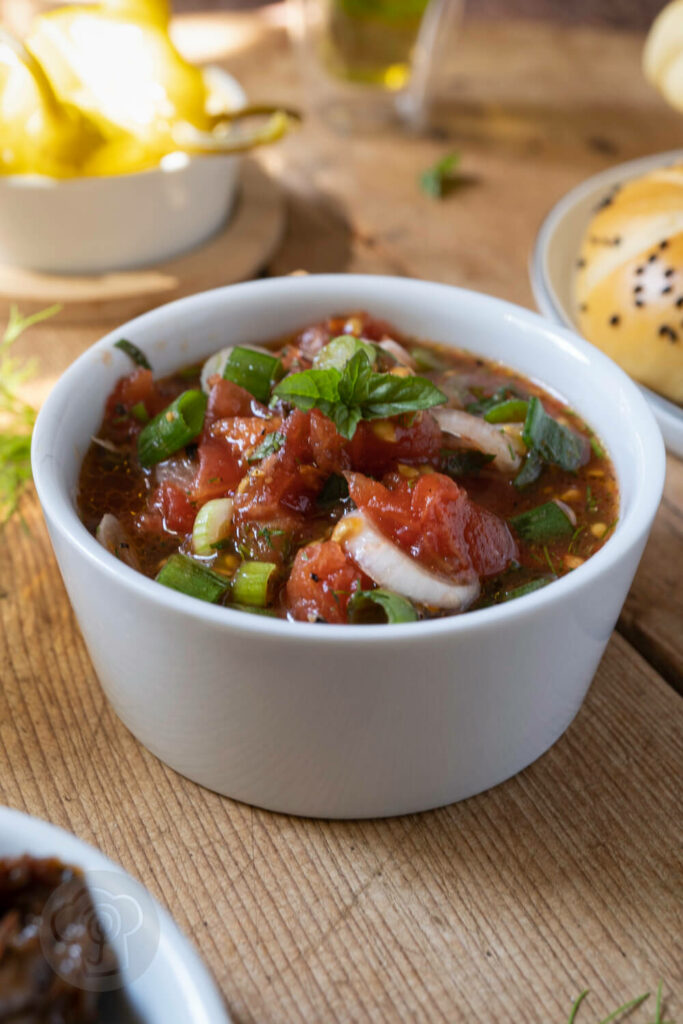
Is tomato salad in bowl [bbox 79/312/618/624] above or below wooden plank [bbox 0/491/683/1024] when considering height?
above

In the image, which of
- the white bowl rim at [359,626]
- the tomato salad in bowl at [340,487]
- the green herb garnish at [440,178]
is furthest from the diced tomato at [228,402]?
the green herb garnish at [440,178]

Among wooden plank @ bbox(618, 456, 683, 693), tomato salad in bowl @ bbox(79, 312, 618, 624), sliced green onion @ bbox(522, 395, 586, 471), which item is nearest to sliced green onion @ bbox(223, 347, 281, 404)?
tomato salad in bowl @ bbox(79, 312, 618, 624)

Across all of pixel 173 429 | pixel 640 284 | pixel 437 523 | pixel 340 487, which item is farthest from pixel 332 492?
pixel 640 284

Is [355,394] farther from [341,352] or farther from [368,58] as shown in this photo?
[368,58]

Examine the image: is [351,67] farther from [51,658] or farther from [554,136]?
[51,658]

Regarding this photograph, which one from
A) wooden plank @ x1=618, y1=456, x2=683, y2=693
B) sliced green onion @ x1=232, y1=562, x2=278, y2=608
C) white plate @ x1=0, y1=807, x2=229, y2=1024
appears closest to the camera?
white plate @ x1=0, y1=807, x2=229, y2=1024

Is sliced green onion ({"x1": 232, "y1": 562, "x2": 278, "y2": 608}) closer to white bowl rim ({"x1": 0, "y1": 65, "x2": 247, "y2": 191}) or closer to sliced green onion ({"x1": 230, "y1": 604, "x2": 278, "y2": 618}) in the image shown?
sliced green onion ({"x1": 230, "y1": 604, "x2": 278, "y2": 618})

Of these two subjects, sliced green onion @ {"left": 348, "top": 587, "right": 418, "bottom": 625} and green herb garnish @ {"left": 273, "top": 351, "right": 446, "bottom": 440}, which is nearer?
sliced green onion @ {"left": 348, "top": 587, "right": 418, "bottom": 625}

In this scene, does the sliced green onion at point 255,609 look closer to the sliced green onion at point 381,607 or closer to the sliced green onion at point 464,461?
the sliced green onion at point 381,607
